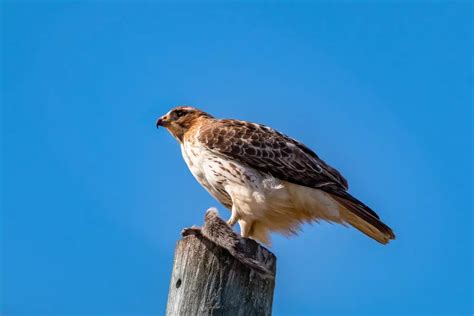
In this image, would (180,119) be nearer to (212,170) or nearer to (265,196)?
(212,170)

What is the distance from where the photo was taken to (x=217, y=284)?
445cm

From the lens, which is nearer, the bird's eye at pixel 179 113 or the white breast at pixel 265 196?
the white breast at pixel 265 196

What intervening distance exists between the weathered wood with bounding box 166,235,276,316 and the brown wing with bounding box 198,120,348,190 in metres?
2.89

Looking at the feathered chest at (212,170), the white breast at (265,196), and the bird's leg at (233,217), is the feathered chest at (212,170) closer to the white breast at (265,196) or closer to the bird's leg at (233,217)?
the white breast at (265,196)

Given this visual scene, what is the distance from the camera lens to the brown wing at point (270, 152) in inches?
298

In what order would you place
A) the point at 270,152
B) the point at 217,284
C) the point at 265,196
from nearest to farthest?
the point at 217,284 → the point at 265,196 → the point at 270,152

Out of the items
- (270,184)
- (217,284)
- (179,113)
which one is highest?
(179,113)

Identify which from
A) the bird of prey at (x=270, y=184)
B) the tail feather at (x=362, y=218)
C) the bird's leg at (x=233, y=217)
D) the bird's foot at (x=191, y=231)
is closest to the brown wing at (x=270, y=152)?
the bird of prey at (x=270, y=184)

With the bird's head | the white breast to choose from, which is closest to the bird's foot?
the white breast

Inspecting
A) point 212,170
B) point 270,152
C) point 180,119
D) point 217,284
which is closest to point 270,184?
point 270,152

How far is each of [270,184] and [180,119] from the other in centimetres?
202

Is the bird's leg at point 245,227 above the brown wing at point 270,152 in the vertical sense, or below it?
below

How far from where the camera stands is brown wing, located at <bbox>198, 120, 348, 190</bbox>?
298 inches

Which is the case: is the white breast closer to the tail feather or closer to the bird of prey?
the bird of prey
